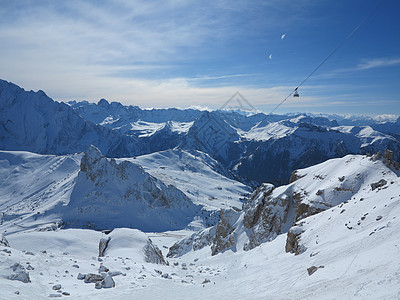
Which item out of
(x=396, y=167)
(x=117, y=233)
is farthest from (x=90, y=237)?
(x=396, y=167)

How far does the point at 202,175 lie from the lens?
19675cm

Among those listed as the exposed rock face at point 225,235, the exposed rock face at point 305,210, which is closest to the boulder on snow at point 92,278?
the exposed rock face at point 305,210

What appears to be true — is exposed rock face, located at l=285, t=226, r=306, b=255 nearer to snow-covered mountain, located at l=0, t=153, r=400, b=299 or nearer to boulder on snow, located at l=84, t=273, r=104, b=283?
snow-covered mountain, located at l=0, t=153, r=400, b=299

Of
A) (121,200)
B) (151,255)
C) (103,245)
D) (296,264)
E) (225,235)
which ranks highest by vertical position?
(296,264)

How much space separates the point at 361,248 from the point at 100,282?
16.4 m

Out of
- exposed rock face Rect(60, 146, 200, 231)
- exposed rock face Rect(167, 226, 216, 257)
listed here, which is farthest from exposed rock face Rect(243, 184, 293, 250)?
exposed rock face Rect(60, 146, 200, 231)

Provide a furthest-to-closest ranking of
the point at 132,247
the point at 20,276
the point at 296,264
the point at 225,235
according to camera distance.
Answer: the point at 225,235 < the point at 132,247 < the point at 296,264 < the point at 20,276

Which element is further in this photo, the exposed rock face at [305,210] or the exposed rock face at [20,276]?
the exposed rock face at [305,210]

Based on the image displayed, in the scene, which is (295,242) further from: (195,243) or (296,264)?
(195,243)

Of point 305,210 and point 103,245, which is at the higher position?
point 305,210

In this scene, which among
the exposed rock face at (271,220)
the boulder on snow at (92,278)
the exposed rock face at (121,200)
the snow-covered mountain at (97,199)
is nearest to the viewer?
the boulder on snow at (92,278)

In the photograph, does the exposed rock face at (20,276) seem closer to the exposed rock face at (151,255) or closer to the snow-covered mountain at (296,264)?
the snow-covered mountain at (296,264)

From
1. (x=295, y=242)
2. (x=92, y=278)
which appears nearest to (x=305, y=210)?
(x=295, y=242)

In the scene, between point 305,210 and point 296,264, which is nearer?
point 296,264
